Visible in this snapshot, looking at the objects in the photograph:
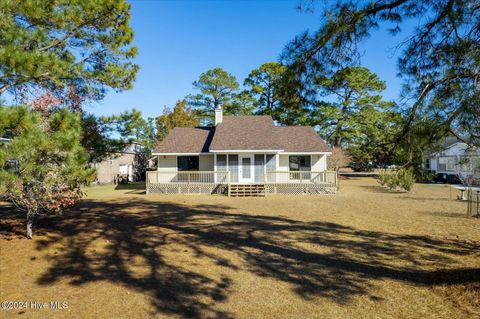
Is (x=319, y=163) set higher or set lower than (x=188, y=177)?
higher

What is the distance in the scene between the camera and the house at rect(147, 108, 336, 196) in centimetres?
2083

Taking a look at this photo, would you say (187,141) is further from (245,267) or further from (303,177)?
(245,267)

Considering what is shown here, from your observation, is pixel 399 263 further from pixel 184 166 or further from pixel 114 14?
pixel 184 166

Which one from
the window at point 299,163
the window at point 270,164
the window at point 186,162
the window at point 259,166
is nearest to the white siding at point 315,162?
the window at point 299,163

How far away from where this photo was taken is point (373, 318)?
417 centimetres

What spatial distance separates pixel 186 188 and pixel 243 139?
5564mm

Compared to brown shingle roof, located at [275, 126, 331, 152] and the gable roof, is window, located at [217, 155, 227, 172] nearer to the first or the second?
the gable roof

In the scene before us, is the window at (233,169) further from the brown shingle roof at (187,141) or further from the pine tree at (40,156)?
the pine tree at (40,156)

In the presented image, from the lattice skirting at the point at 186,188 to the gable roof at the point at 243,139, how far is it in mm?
2614

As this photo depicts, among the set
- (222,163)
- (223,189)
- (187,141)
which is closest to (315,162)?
(222,163)

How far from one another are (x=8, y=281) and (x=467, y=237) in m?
11.1

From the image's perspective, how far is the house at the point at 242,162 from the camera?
20828 mm

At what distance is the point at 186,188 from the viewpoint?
21.2 meters

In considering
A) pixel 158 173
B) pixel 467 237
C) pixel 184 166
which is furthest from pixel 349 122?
pixel 467 237
